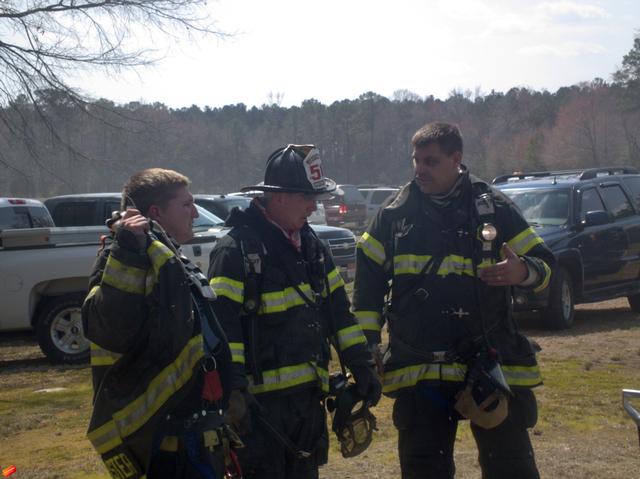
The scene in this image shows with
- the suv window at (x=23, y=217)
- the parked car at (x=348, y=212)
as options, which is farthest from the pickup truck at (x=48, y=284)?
the parked car at (x=348, y=212)

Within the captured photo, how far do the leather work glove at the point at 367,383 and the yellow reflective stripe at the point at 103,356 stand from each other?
4.06 ft

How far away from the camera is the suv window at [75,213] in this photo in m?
12.7

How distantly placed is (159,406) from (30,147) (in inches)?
434

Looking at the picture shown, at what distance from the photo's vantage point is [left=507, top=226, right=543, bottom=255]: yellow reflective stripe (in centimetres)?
407

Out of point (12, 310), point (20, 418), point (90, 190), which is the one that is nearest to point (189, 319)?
point (20, 418)

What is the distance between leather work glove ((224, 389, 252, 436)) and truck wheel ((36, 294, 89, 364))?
275 inches

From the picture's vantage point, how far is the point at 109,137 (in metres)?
13.8

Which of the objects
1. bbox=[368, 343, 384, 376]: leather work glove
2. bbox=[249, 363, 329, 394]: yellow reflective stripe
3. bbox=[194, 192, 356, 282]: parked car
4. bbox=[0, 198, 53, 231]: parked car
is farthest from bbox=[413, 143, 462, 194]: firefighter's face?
bbox=[194, 192, 356, 282]: parked car

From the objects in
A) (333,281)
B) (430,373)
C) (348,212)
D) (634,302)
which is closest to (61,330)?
(333,281)

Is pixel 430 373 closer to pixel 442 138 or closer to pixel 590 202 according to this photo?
pixel 442 138

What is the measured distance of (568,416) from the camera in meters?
6.76

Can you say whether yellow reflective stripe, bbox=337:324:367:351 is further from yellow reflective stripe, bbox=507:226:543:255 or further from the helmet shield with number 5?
yellow reflective stripe, bbox=507:226:543:255

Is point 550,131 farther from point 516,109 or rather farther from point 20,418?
point 20,418

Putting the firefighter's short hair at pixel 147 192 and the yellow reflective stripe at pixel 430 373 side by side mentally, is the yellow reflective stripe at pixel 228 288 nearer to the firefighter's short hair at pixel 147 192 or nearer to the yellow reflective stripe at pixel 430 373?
the firefighter's short hair at pixel 147 192
